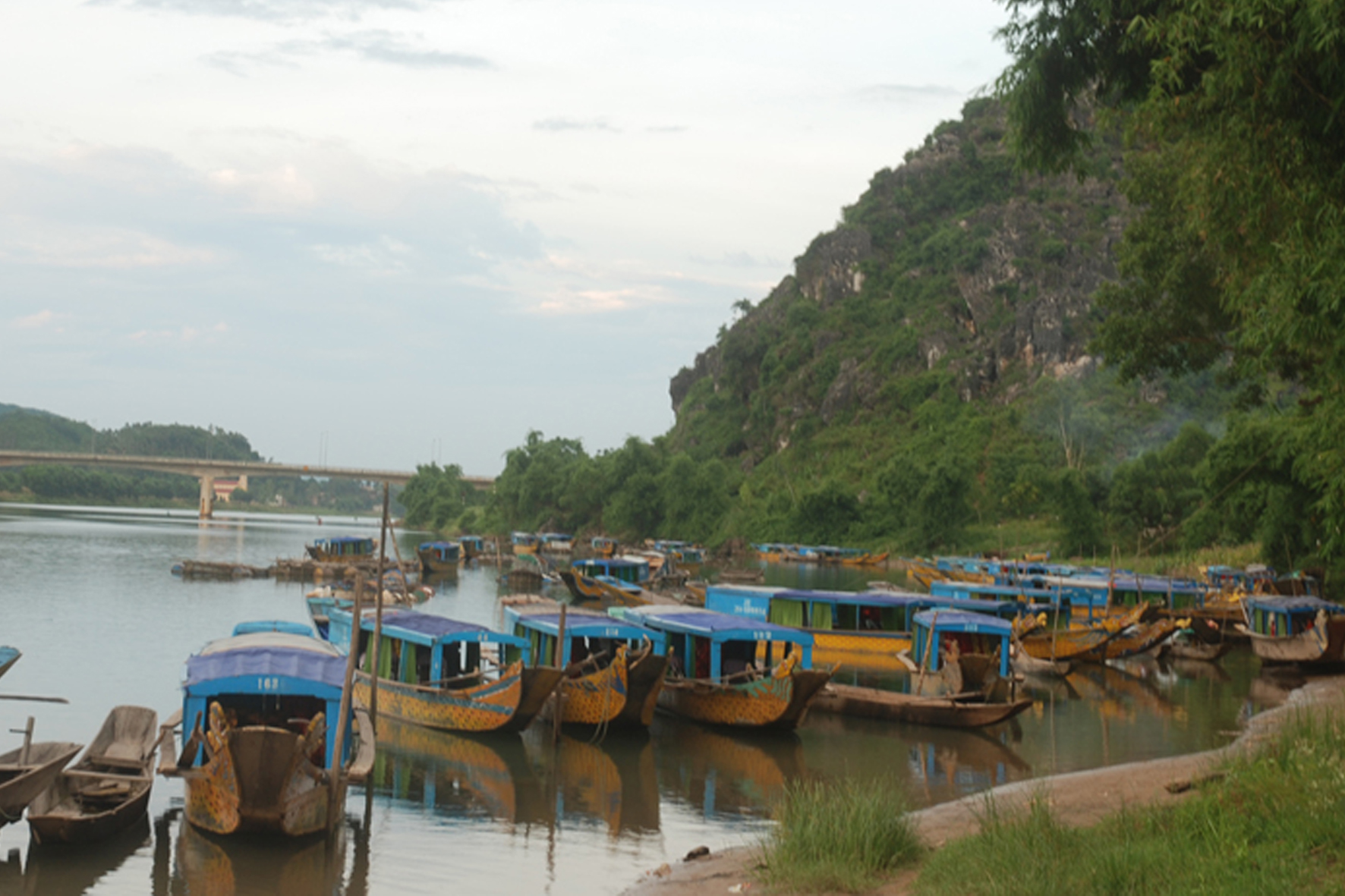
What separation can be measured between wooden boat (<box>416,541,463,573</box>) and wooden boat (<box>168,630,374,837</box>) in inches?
1583

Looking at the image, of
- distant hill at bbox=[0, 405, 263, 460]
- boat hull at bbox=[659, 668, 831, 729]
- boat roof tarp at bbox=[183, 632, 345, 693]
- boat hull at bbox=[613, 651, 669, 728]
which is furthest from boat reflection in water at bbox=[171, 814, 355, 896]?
distant hill at bbox=[0, 405, 263, 460]

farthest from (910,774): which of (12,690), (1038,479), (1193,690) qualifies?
(1038,479)

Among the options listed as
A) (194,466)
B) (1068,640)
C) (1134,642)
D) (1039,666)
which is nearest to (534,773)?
(1039,666)

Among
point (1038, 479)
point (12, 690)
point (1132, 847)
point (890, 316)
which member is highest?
point (890, 316)

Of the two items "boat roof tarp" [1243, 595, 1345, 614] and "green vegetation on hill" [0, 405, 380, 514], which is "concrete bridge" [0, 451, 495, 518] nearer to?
"green vegetation on hill" [0, 405, 380, 514]

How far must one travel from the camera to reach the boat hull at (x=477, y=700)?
16.7 meters

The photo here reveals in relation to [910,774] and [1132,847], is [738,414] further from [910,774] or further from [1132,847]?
[1132,847]

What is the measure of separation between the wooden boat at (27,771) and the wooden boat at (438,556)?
134 ft

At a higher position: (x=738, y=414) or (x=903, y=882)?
(x=738, y=414)

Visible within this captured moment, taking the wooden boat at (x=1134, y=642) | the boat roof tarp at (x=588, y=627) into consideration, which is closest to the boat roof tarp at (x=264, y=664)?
the boat roof tarp at (x=588, y=627)

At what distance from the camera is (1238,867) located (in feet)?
23.6

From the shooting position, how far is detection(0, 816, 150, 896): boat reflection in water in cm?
1074

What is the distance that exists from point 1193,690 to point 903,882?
1875 cm

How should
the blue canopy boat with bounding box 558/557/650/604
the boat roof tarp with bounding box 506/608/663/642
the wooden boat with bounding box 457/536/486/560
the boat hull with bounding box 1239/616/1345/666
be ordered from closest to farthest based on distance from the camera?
the boat roof tarp with bounding box 506/608/663/642
the boat hull with bounding box 1239/616/1345/666
the blue canopy boat with bounding box 558/557/650/604
the wooden boat with bounding box 457/536/486/560
